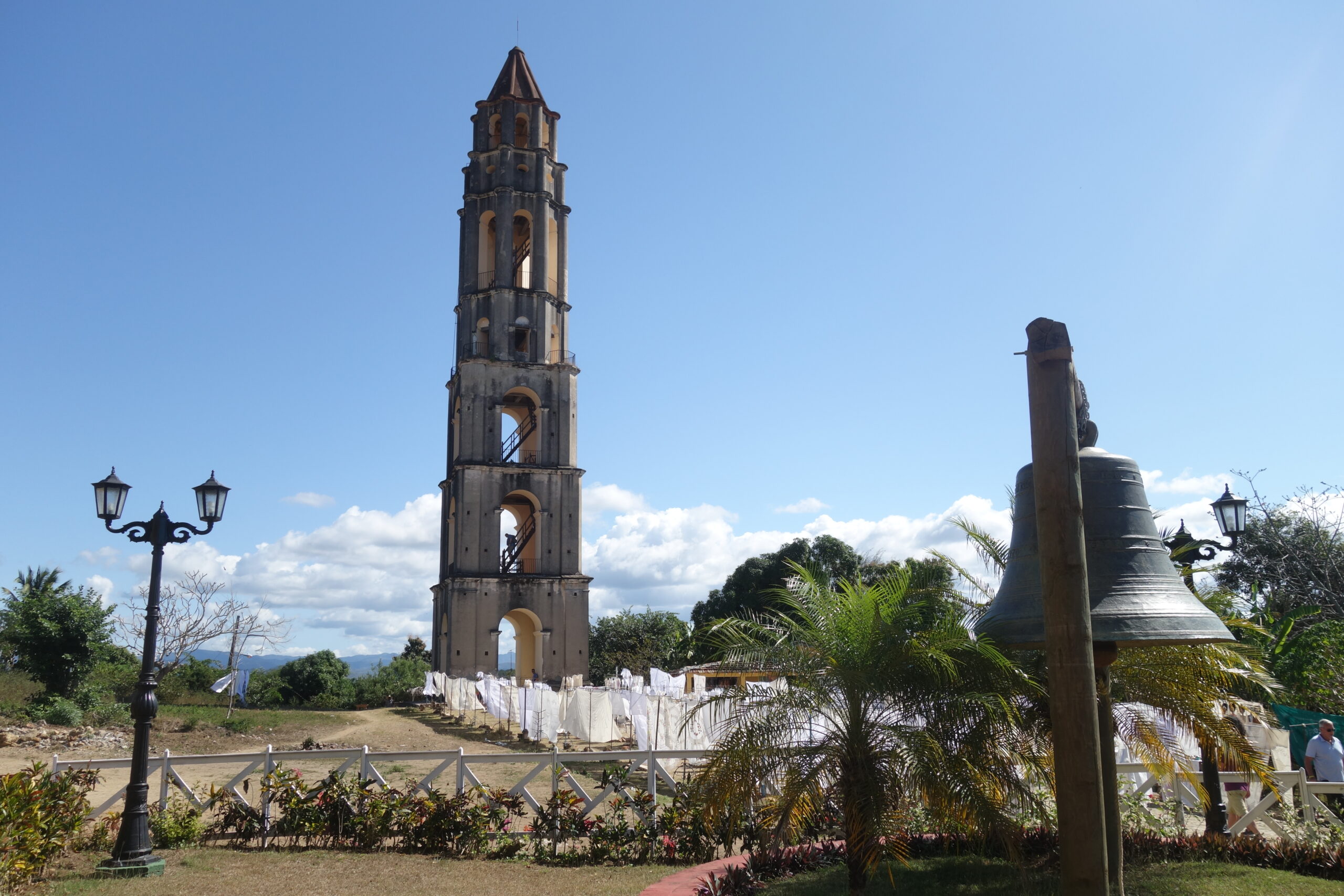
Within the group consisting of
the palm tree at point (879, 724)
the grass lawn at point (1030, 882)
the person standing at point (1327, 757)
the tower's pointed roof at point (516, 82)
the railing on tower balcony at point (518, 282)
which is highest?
the tower's pointed roof at point (516, 82)

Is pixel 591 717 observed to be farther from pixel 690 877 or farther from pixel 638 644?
pixel 638 644

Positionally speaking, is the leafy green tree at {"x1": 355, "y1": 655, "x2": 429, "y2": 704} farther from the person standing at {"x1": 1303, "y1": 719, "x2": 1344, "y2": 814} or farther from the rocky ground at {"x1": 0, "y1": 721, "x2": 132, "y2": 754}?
the person standing at {"x1": 1303, "y1": 719, "x2": 1344, "y2": 814}

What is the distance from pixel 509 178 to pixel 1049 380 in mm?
39301

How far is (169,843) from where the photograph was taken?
11516mm

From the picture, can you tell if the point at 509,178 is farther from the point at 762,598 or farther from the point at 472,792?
the point at 472,792

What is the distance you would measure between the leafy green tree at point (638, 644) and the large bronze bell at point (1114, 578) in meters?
47.9

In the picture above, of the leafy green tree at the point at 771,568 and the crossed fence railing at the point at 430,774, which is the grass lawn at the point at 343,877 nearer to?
the crossed fence railing at the point at 430,774

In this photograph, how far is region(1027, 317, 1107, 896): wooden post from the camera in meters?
4.72

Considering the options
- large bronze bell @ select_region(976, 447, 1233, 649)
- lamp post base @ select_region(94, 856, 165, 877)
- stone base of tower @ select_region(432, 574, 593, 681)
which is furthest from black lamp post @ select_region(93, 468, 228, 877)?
stone base of tower @ select_region(432, 574, 593, 681)

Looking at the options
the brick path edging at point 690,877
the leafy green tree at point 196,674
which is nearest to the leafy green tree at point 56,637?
the leafy green tree at point 196,674

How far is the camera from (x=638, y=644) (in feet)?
193

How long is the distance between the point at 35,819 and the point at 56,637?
2356cm

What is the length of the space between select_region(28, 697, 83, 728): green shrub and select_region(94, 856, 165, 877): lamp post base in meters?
18.7

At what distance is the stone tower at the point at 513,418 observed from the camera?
1484 inches
